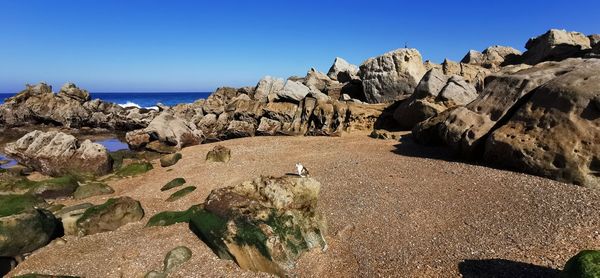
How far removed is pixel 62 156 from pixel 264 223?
72.1 feet

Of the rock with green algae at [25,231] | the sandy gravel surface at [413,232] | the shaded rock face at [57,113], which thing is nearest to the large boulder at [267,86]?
the shaded rock face at [57,113]

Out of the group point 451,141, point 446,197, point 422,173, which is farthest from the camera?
point 451,141

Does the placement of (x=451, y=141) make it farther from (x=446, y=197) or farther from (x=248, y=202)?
(x=248, y=202)

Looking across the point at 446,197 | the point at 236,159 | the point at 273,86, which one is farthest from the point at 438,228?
the point at 273,86

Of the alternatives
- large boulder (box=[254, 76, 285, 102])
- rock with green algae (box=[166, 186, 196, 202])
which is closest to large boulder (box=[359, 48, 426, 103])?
large boulder (box=[254, 76, 285, 102])

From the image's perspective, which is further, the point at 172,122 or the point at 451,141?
the point at 172,122

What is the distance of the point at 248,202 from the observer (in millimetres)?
12930

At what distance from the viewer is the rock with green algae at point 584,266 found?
730 cm

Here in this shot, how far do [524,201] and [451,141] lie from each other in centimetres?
736

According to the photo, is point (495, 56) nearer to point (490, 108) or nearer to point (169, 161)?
point (490, 108)

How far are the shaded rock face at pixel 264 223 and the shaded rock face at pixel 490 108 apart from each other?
10.3m

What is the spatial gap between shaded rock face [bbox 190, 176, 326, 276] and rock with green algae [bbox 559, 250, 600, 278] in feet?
21.5

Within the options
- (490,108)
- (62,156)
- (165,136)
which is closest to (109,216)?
(62,156)

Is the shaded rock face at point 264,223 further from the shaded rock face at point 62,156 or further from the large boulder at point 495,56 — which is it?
the large boulder at point 495,56
